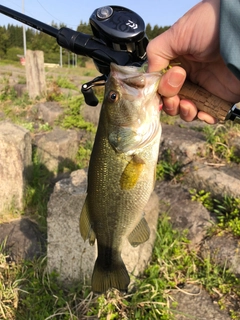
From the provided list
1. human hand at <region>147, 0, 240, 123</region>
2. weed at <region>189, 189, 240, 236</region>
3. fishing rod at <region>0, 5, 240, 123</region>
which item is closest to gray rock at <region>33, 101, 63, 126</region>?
weed at <region>189, 189, 240, 236</region>

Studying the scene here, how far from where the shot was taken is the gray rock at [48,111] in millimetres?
7141

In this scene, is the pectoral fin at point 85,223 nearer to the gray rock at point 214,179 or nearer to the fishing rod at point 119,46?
the fishing rod at point 119,46

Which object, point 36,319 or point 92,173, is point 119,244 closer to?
point 92,173

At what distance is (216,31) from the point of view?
157cm

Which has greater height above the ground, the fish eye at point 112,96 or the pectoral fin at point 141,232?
the fish eye at point 112,96

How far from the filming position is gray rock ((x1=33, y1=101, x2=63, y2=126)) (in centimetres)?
714

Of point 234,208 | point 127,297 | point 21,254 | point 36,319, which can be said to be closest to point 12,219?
point 21,254

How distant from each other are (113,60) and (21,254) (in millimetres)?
2753

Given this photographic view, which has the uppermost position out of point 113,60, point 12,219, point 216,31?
point 216,31

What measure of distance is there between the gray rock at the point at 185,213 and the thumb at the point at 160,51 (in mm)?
2483

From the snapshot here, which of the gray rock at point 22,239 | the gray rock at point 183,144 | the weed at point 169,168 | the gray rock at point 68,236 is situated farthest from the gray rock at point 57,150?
the gray rock at point 68,236

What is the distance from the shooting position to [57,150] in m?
5.79

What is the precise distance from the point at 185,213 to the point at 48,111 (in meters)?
4.43

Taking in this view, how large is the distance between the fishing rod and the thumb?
0.12m
